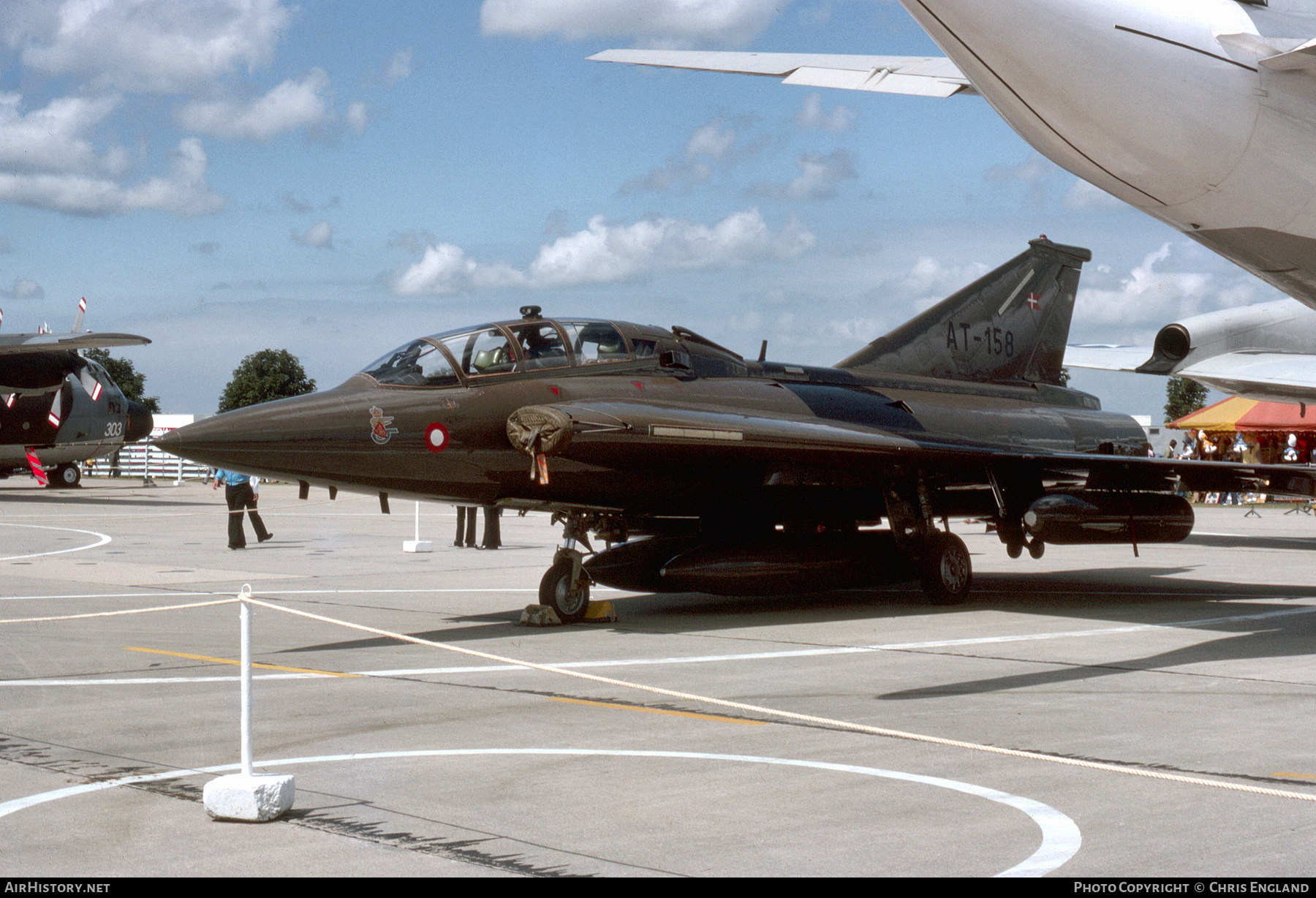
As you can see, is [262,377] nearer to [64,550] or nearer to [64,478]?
[64,478]

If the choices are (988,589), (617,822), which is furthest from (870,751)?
(988,589)

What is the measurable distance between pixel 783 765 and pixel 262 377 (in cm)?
10153

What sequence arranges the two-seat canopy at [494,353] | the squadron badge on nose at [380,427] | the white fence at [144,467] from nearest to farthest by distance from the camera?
the squadron badge on nose at [380,427] < the two-seat canopy at [494,353] < the white fence at [144,467]

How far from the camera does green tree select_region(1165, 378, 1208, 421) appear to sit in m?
110

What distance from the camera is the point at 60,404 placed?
37656 millimetres

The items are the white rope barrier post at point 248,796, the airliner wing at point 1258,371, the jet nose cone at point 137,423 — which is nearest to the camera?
the white rope barrier post at point 248,796

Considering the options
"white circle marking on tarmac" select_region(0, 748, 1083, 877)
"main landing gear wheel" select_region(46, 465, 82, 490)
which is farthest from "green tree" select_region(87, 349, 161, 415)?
"white circle marking on tarmac" select_region(0, 748, 1083, 877)

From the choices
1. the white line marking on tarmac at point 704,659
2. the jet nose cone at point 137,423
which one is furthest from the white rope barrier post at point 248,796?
the jet nose cone at point 137,423

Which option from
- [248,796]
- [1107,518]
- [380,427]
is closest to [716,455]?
[380,427]

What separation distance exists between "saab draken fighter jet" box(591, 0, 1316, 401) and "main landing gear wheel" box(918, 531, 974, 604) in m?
6.18

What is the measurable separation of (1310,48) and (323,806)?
6850 millimetres

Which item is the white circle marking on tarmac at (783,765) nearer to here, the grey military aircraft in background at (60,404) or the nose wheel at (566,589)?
the nose wheel at (566,589)

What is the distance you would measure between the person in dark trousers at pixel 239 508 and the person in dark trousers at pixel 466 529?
370cm

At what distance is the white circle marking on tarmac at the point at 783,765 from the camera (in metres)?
4.55
